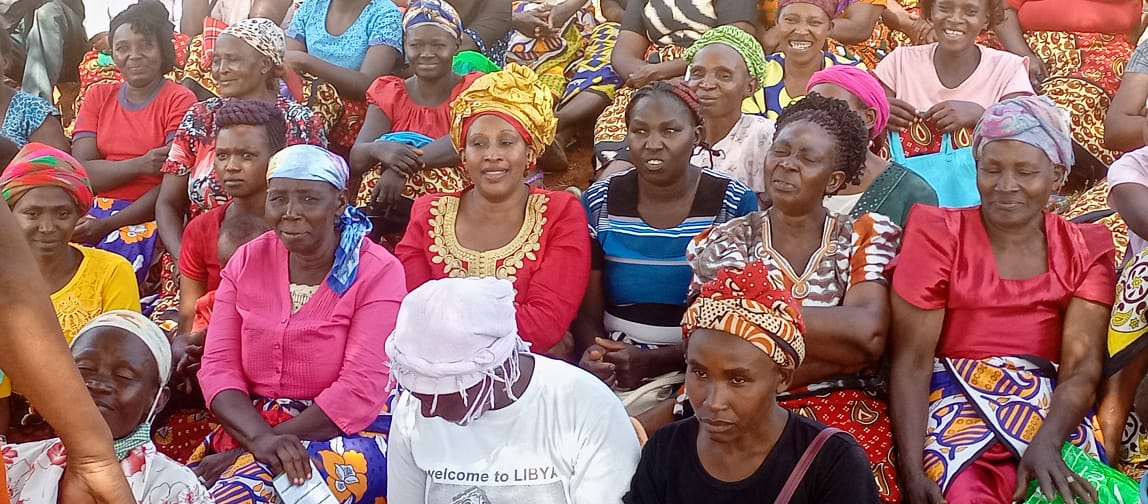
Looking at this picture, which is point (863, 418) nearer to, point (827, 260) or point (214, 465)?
point (827, 260)

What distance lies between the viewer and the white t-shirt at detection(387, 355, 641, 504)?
111 inches

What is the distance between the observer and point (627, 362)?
148 inches

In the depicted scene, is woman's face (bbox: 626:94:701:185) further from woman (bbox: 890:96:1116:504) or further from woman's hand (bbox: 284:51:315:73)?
woman's hand (bbox: 284:51:315:73)

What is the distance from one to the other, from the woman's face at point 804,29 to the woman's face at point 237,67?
2485 mm

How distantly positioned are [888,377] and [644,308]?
2.86ft

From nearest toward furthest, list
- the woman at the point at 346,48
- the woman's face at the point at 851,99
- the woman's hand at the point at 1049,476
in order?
the woman's hand at the point at 1049,476
the woman's face at the point at 851,99
the woman at the point at 346,48

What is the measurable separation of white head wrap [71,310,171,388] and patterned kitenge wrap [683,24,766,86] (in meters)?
2.54

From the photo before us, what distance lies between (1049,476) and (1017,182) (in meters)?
0.87

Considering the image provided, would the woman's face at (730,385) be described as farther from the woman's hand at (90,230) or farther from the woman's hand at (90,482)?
the woman's hand at (90,230)

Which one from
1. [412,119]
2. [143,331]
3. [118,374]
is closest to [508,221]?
[143,331]

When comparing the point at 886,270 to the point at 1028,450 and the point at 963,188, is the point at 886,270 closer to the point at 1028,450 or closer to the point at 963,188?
the point at 1028,450

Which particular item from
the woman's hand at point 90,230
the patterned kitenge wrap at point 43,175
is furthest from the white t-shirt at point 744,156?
the woman's hand at point 90,230

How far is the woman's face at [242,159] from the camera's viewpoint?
4656 millimetres

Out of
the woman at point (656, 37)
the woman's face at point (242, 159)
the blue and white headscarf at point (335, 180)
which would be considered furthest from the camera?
the woman at point (656, 37)
